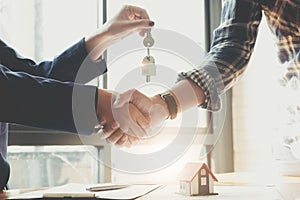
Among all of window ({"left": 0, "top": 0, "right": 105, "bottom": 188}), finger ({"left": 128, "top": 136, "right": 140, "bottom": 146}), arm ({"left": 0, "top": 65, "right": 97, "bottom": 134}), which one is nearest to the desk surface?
finger ({"left": 128, "top": 136, "right": 140, "bottom": 146})

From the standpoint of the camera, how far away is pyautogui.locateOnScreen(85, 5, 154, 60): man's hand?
1411 millimetres

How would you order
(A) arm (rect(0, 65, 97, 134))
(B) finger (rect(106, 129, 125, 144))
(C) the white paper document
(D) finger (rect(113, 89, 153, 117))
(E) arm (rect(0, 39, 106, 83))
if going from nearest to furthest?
(A) arm (rect(0, 65, 97, 134)) < (C) the white paper document < (D) finger (rect(113, 89, 153, 117)) < (B) finger (rect(106, 129, 125, 144)) < (E) arm (rect(0, 39, 106, 83))

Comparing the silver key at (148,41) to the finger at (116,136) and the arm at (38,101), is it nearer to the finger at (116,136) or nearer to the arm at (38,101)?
the finger at (116,136)

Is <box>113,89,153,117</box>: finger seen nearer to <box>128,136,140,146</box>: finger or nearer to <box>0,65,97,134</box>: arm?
<box>128,136,140,146</box>: finger

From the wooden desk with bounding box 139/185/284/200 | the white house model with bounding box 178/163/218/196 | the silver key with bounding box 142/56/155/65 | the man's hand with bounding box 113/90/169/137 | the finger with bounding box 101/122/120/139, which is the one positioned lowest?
the wooden desk with bounding box 139/185/284/200

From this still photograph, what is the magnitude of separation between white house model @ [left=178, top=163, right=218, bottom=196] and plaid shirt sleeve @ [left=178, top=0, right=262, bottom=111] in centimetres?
25

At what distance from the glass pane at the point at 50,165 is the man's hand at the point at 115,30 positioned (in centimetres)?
68

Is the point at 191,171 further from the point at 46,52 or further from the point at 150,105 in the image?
the point at 46,52


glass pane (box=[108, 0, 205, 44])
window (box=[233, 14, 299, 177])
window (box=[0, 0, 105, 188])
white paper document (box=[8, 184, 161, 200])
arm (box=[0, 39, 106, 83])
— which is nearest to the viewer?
white paper document (box=[8, 184, 161, 200])

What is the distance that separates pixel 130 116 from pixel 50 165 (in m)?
0.89

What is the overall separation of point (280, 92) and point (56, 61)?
3.95ft

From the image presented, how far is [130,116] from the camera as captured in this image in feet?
4.07

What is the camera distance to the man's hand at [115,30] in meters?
1.41

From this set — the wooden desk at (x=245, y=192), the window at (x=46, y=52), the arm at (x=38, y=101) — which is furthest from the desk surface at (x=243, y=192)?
the window at (x=46, y=52)
